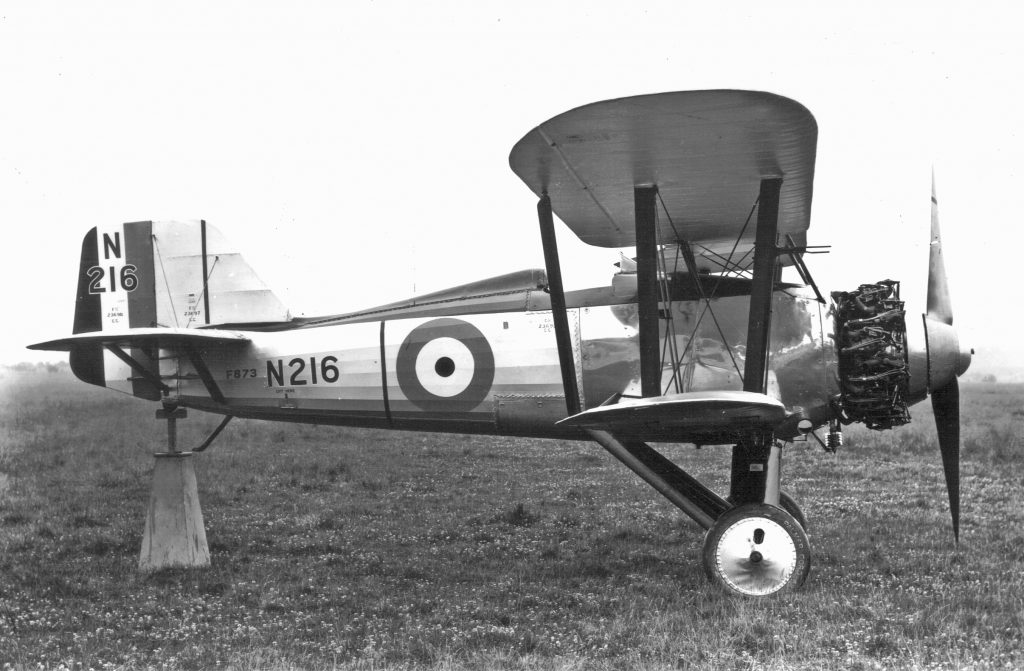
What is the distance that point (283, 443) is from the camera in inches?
579

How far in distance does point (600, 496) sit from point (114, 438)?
7.67 meters

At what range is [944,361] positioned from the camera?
5945mm

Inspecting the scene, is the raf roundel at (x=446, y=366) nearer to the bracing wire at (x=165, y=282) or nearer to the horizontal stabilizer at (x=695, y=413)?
the horizontal stabilizer at (x=695, y=413)

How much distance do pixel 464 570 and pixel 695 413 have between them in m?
2.35

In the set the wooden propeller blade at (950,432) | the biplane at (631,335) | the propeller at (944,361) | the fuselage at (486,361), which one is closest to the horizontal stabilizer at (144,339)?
the biplane at (631,335)

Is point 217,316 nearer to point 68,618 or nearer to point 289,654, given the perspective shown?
point 68,618

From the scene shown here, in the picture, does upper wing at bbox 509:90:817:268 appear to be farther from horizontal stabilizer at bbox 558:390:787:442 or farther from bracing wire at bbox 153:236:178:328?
bracing wire at bbox 153:236:178:328

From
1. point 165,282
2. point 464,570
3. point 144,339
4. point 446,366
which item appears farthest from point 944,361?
point 165,282

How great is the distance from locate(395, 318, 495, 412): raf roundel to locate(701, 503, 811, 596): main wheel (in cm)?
215

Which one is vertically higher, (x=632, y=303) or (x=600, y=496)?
(x=632, y=303)

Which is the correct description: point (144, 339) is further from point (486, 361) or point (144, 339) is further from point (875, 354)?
point (875, 354)

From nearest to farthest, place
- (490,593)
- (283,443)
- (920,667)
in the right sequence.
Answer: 1. (920,667)
2. (490,593)
3. (283,443)

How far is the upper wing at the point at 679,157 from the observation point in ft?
14.5

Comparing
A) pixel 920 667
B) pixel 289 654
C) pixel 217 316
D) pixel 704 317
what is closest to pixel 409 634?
pixel 289 654
